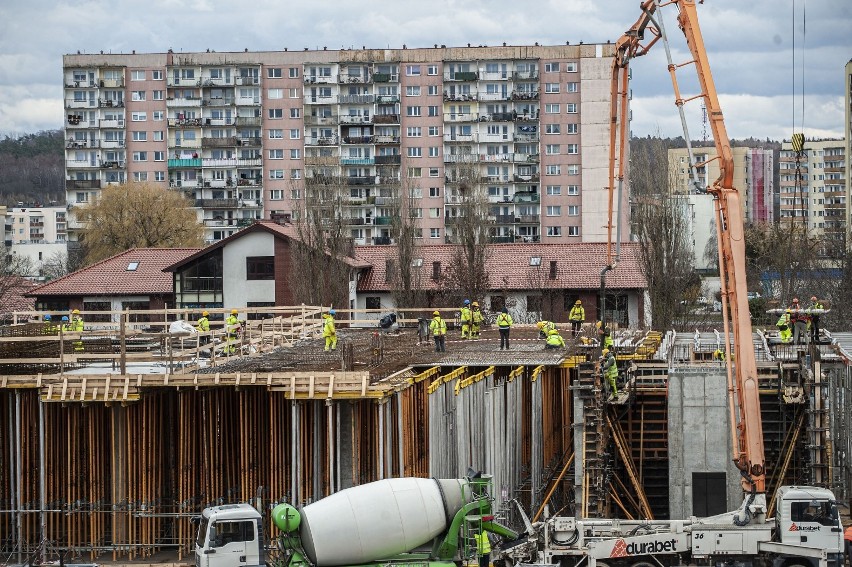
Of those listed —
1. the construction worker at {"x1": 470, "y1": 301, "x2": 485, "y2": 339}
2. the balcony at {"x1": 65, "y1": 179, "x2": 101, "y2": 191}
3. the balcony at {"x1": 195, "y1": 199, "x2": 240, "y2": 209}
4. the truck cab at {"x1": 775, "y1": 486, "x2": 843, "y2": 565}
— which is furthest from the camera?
the balcony at {"x1": 65, "y1": 179, "x2": 101, "y2": 191}

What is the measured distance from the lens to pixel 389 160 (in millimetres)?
105375

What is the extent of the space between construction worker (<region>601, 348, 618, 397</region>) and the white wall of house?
33.5 metres

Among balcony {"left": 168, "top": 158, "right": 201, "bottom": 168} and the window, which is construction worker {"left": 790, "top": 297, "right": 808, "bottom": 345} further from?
balcony {"left": 168, "top": 158, "right": 201, "bottom": 168}

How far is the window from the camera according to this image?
215ft

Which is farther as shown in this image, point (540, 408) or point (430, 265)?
point (430, 265)

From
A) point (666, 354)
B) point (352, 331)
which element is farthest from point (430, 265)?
point (666, 354)

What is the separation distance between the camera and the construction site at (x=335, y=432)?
2738 centimetres

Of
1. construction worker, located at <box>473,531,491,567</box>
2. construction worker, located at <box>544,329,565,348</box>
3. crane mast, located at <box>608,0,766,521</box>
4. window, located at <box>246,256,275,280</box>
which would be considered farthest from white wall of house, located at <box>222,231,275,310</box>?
construction worker, located at <box>473,531,491,567</box>

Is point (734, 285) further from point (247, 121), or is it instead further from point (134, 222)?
point (247, 121)

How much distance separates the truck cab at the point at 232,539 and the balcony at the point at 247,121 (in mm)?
85549

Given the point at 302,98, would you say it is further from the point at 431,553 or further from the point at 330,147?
the point at 431,553

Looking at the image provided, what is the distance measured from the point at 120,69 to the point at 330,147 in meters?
19.2

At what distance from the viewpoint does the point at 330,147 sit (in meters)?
106

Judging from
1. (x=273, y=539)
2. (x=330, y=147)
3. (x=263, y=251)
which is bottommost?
(x=273, y=539)
